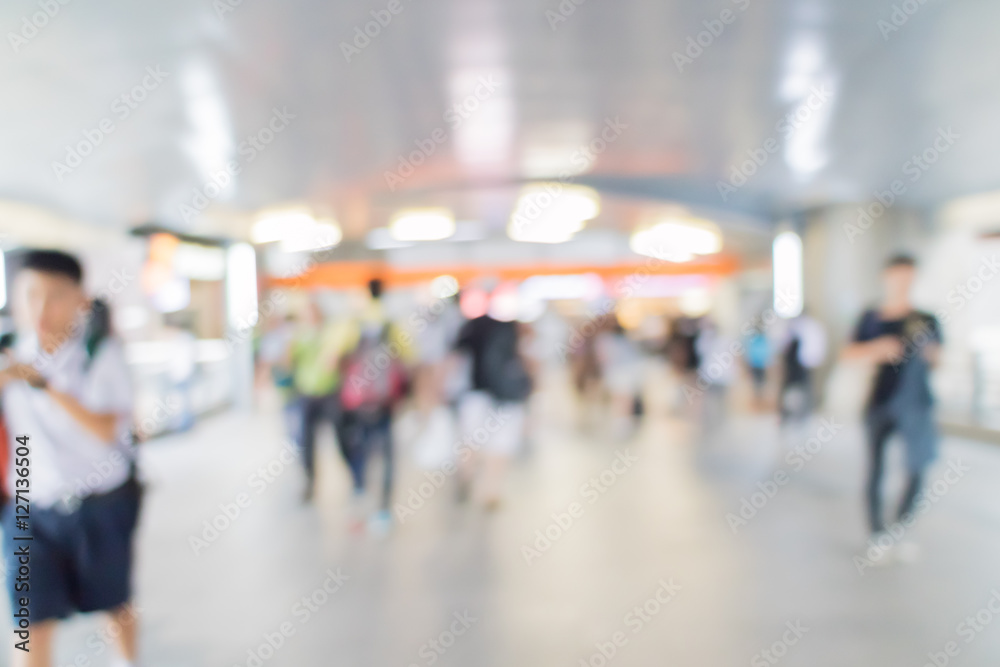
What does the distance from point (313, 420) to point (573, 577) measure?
2.31 metres

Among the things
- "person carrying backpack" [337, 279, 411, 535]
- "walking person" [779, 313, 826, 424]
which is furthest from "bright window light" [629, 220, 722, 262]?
"person carrying backpack" [337, 279, 411, 535]

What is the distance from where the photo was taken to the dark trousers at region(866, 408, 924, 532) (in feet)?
12.1

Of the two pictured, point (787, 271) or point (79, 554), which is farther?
point (787, 271)

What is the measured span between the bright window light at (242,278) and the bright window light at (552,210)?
3571 millimetres

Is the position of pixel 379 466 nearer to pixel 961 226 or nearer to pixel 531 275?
pixel 961 226

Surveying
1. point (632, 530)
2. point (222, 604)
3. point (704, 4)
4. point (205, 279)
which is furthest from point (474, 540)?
point (205, 279)

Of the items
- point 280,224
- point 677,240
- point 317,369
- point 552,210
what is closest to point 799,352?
point 317,369

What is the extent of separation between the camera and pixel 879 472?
12.5ft

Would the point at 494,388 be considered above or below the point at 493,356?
below

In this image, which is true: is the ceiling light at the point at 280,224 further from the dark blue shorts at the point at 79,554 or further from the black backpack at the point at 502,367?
the dark blue shorts at the point at 79,554

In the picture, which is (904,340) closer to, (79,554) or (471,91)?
(471,91)

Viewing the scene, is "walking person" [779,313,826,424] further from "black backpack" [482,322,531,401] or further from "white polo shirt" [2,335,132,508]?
"white polo shirt" [2,335,132,508]

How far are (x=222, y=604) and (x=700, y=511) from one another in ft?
10.3

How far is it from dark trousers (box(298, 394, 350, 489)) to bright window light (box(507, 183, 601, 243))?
14.6 feet
